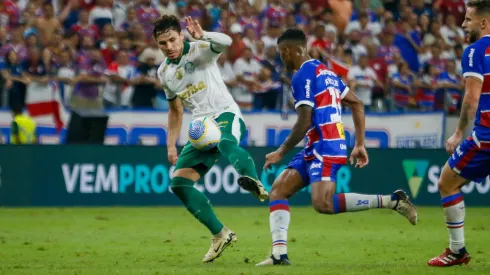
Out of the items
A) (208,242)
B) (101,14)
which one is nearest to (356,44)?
(101,14)

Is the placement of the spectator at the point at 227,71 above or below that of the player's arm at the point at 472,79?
below

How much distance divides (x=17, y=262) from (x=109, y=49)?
10.4 metres

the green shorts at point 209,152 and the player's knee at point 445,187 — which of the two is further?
the green shorts at point 209,152

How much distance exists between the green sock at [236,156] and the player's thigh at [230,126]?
0.03 m

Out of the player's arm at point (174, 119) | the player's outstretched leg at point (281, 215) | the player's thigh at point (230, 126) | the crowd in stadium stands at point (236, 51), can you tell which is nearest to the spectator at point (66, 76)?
the crowd in stadium stands at point (236, 51)

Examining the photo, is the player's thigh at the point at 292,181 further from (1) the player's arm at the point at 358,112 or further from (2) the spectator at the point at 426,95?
(2) the spectator at the point at 426,95

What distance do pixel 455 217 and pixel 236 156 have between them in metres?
2.28

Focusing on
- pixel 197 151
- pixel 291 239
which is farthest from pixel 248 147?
pixel 197 151

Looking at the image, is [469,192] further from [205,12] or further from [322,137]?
[322,137]

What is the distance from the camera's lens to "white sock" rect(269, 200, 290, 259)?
31.7 feet

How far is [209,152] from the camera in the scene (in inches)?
417

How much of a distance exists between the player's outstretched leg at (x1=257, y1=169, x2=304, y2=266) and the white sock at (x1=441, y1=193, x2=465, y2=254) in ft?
4.84

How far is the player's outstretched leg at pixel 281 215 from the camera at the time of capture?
9.69 meters

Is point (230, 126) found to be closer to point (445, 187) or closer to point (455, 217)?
point (445, 187)
